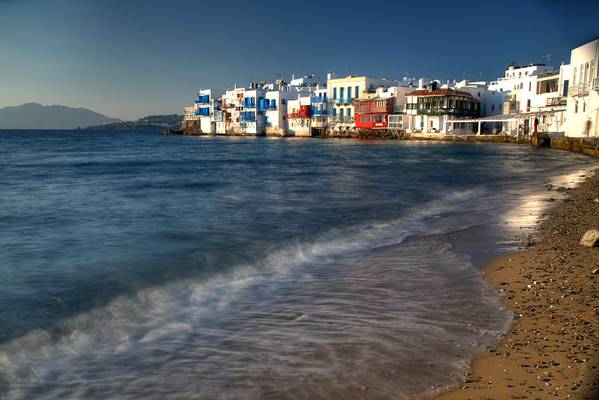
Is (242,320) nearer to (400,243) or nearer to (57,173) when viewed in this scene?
(400,243)

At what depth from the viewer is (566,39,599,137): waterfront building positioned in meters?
32.2

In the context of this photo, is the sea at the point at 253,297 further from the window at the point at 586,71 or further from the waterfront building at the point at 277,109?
the waterfront building at the point at 277,109

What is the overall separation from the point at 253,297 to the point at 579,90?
36151 mm

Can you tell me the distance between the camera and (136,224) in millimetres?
12195

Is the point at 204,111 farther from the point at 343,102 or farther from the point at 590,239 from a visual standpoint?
the point at 590,239

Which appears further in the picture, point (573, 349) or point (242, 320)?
point (242, 320)

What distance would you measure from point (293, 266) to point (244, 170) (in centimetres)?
2223

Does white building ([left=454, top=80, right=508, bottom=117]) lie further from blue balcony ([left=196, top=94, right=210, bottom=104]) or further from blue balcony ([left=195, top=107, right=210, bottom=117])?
blue balcony ([left=195, top=107, right=210, bottom=117])

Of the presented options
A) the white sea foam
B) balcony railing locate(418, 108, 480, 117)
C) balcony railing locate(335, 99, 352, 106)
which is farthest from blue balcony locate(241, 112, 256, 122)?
the white sea foam

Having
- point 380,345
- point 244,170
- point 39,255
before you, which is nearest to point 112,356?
point 380,345

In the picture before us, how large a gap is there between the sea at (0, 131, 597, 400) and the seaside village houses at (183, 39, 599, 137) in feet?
Answer: 87.5

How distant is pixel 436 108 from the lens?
211ft

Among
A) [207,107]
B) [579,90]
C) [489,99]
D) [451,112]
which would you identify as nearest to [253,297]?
[579,90]

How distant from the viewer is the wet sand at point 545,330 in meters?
3.48
